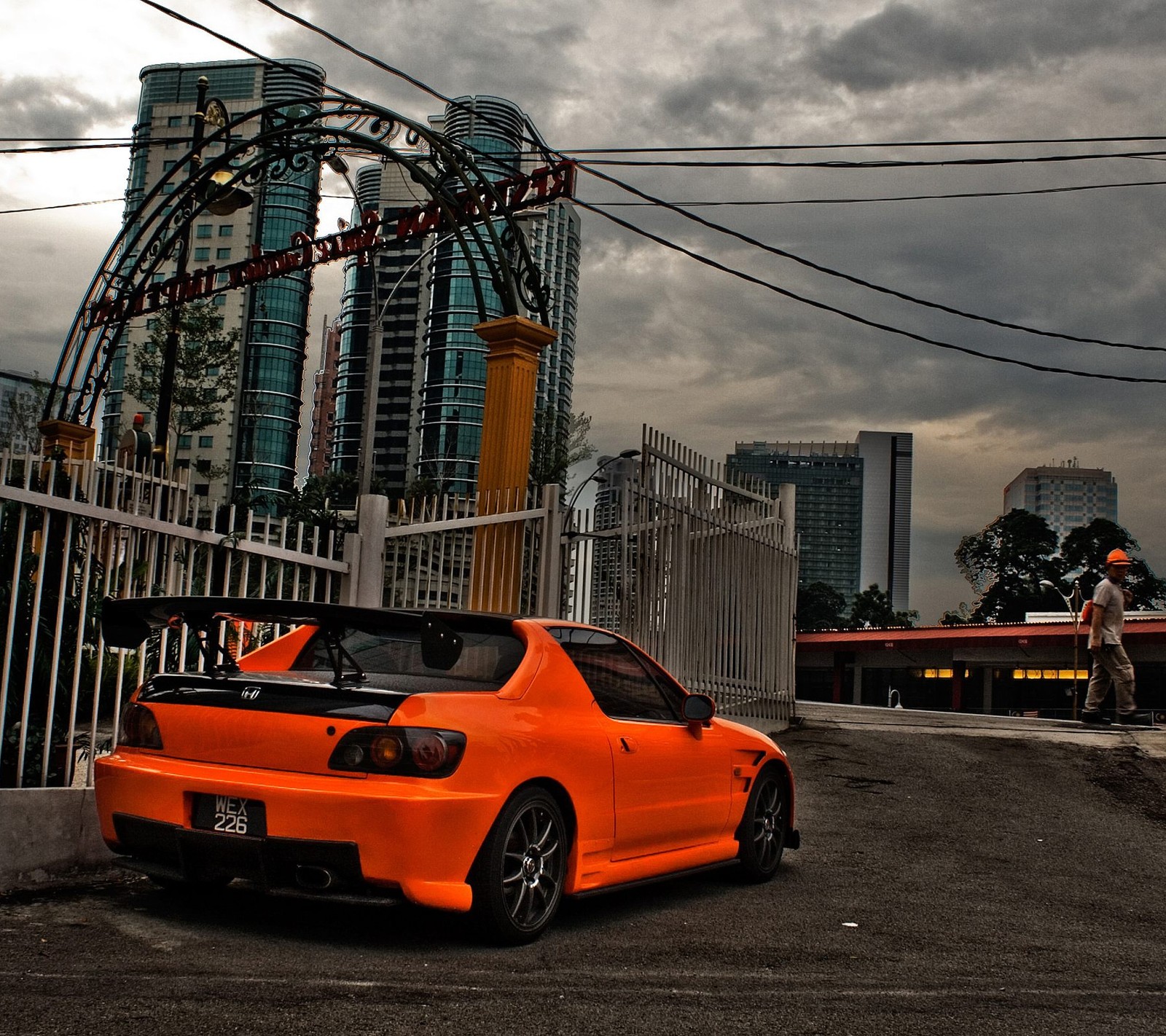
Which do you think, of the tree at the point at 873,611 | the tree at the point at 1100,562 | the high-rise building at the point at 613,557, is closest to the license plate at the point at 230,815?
the high-rise building at the point at 613,557

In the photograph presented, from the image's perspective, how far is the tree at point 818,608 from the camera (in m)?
130

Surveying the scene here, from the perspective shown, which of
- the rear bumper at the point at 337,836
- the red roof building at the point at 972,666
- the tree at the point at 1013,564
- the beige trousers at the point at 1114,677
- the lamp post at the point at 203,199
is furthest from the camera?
the tree at the point at 1013,564

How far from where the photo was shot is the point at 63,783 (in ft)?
20.7

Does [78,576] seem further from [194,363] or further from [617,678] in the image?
[194,363]

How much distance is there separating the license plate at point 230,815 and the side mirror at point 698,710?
236cm

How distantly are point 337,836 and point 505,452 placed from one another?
5999 mm

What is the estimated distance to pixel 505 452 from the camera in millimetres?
10398

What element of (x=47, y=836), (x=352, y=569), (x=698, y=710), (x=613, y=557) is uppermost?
(x=613, y=557)

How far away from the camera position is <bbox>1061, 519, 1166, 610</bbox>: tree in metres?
80.6

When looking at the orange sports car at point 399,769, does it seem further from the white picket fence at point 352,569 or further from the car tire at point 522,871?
the white picket fence at point 352,569

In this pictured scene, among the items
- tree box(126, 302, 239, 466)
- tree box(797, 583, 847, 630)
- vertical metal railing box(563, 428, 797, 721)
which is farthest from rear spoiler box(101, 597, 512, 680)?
tree box(797, 583, 847, 630)

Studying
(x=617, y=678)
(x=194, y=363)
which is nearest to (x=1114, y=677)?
(x=617, y=678)

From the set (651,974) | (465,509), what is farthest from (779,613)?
(651,974)

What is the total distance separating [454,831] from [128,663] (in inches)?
167
